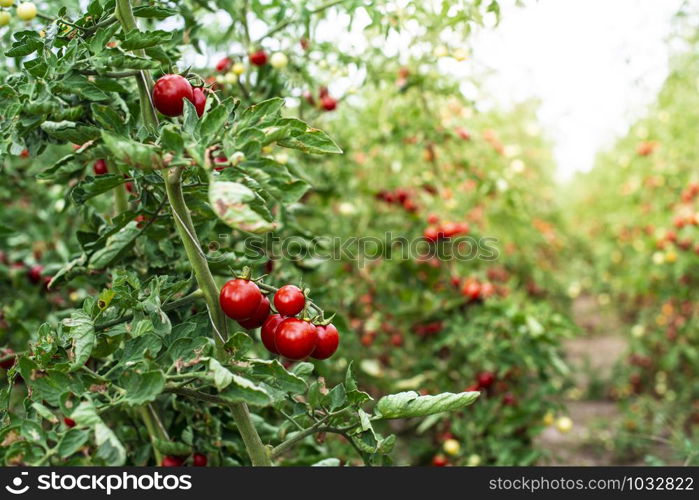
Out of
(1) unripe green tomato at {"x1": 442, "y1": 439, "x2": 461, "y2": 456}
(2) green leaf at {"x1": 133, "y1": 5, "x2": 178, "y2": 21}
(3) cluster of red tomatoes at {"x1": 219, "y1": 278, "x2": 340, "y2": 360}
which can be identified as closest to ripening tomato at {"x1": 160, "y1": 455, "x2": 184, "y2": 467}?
(3) cluster of red tomatoes at {"x1": 219, "y1": 278, "x2": 340, "y2": 360}

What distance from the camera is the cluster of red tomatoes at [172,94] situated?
104 centimetres

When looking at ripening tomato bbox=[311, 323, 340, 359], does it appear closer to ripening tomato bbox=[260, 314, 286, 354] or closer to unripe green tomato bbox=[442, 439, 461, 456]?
ripening tomato bbox=[260, 314, 286, 354]

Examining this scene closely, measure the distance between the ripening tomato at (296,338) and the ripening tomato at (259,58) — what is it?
123cm

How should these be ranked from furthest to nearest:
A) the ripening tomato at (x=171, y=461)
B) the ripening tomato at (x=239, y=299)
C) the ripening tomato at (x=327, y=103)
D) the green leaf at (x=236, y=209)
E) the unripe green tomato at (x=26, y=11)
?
the ripening tomato at (x=327, y=103) < the ripening tomato at (x=171, y=461) < the unripe green tomato at (x=26, y=11) < the ripening tomato at (x=239, y=299) < the green leaf at (x=236, y=209)

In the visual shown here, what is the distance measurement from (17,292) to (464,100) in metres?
1.80

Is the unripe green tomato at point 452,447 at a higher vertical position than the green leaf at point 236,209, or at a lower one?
lower

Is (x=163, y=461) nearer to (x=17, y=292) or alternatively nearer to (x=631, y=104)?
(x=17, y=292)

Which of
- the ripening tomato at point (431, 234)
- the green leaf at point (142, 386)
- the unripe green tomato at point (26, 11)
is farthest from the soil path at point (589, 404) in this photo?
the unripe green tomato at point (26, 11)

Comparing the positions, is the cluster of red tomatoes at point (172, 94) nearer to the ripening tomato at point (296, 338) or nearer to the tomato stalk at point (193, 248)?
the tomato stalk at point (193, 248)

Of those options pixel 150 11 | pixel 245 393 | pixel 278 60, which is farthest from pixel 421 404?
pixel 278 60

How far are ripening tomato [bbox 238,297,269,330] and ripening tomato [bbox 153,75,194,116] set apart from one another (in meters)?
0.36

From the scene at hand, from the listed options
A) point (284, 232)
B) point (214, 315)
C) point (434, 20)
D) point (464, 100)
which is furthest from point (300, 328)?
point (464, 100)

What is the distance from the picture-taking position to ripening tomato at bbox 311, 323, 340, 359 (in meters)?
1.12

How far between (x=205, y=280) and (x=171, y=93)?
319 millimetres
